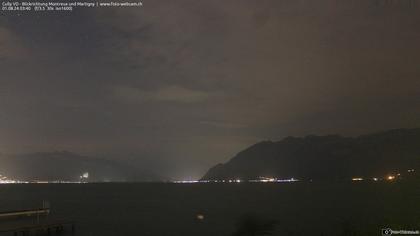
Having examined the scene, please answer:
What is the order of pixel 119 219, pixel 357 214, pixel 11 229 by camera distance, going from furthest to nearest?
pixel 119 219
pixel 357 214
pixel 11 229

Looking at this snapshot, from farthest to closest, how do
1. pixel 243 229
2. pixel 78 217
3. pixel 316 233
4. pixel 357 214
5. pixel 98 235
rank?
pixel 78 217 → pixel 357 214 → pixel 98 235 → pixel 316 233 → pixel 243 229

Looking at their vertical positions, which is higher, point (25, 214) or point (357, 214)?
point (25, 214)

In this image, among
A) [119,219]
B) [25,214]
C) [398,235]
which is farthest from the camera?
[119,219]

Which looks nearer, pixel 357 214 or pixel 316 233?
pixel 316 233

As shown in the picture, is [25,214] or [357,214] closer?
→ [25,214]

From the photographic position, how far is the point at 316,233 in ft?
185

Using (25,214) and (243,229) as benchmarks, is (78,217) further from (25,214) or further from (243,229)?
(243,229)

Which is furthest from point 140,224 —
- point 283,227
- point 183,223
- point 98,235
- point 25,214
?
point 283,227

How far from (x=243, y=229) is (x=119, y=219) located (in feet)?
150

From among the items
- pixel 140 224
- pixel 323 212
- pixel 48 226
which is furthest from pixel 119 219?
pixel 323 212

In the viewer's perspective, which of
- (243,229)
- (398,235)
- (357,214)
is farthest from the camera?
(357,214)

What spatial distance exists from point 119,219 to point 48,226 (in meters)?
25.8

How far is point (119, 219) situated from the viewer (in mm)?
82938

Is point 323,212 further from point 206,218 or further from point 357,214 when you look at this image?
point 206,218
